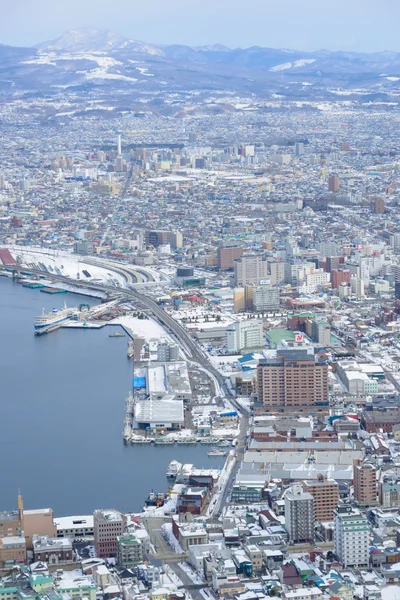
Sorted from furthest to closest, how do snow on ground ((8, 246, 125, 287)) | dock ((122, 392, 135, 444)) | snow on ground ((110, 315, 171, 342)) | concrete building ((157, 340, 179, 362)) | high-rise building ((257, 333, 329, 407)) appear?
snow on ground ((8, 246, 125, 287)), snow on ground ((110, 315, 171, 342)), concrete building ((157, 340, 179, 362)), high-rise building ((257, 333, 329, 407)), dock ((122, 392, 135, 444))

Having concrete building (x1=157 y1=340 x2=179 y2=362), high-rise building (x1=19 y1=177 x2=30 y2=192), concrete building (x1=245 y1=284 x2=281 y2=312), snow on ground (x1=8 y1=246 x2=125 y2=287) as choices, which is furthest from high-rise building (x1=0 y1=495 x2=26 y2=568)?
high-rise building (x1=19 y1=177 x2=30 y2=192)

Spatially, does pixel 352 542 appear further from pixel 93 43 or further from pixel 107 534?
pixel 93 43

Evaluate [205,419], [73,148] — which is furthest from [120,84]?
[205,419]

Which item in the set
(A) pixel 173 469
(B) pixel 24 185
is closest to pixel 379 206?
(B) pixel 24 185

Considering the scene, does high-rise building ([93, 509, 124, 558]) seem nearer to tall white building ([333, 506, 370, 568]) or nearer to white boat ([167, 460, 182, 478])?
tall white building ([333, 506, 370, 568])

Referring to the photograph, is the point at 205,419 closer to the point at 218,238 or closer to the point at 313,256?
the point at 313,256

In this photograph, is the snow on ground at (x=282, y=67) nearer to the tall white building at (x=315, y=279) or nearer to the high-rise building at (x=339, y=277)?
the tall white building at (x=315, y=279)

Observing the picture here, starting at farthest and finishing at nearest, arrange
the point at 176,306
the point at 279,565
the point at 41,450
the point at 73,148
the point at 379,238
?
the point at 73,148
the point at 379,238
the point at 176,306
the point at 41,450
the point at 279,565
